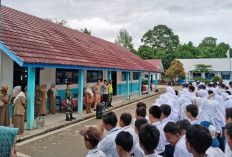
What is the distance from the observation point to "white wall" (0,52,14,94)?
30.2 feet

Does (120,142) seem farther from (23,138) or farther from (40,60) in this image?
(40,60)

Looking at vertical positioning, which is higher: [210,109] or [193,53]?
[193,53]

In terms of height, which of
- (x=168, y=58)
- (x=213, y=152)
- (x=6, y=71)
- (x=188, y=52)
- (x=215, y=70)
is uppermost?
(x=188, y=52)

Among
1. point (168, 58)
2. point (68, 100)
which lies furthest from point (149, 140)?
point (168, 58)

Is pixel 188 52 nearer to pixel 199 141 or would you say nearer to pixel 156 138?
pixel 156 138

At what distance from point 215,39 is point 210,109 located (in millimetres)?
86386

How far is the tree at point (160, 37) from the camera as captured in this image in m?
71.1

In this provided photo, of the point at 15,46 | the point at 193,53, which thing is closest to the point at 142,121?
the point at 15,46

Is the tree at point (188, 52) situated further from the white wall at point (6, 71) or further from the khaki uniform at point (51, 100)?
the white wall at point (6, 71)

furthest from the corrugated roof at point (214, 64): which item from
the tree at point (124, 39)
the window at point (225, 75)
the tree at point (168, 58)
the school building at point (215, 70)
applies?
the tree at point (124, 39)

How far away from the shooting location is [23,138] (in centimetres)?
712

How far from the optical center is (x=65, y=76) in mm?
13336

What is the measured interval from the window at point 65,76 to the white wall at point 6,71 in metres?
3.15

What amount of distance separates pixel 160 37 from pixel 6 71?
65.8 meters
